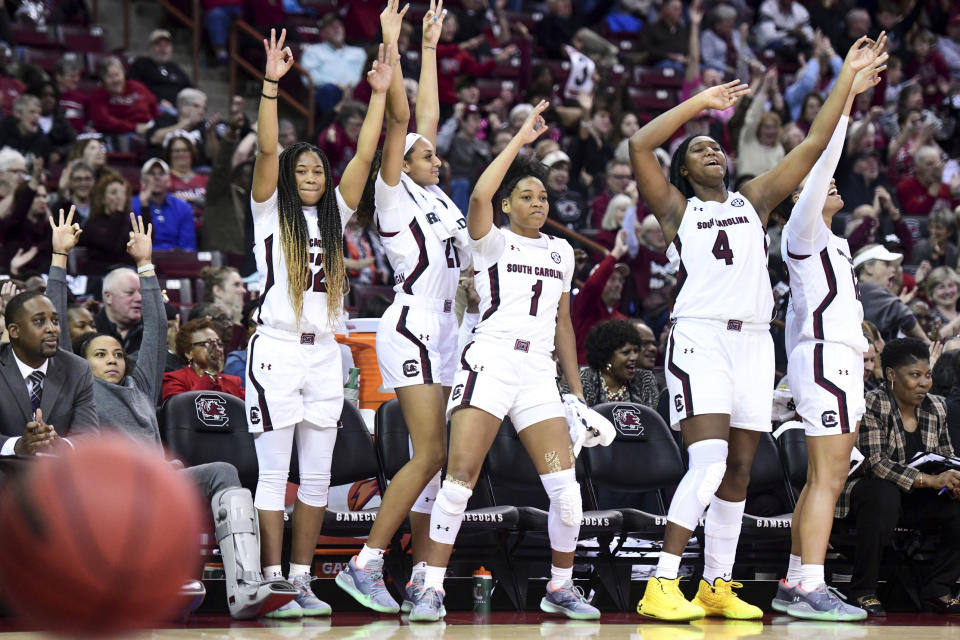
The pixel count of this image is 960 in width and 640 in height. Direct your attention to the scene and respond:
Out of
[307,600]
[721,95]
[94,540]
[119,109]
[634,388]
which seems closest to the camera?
[94,540]

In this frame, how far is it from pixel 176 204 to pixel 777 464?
17.7 feet

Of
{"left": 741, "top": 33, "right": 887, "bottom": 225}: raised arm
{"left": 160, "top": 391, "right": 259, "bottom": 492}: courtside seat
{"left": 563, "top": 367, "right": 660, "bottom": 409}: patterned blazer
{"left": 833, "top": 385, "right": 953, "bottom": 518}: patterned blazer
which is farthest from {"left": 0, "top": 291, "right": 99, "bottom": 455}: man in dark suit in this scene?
{"left": 833, "top": 385, "right": 953, "bottom": 518}: patterned blazer

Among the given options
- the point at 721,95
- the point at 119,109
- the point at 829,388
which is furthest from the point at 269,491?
the point at 119,109

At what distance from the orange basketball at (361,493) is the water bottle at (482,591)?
1082 millimetres

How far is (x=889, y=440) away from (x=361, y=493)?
290 cm

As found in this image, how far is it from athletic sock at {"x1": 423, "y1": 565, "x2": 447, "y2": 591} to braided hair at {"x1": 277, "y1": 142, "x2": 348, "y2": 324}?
1.21 m

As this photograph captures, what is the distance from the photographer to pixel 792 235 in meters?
6.18

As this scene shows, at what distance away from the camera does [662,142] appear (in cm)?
584

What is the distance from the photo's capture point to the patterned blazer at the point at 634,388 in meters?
7.69

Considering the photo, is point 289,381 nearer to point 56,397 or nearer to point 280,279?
point 280,279

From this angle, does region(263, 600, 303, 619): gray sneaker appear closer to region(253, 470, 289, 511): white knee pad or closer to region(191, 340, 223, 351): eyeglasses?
region(253, 470, 289, 511): white knee pad

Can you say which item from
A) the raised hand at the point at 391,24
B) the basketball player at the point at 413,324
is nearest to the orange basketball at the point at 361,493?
the basketball player at the point at 413,324

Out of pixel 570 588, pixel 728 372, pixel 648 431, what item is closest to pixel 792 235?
pixel 728 372

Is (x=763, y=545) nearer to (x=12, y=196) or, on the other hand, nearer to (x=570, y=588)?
(x=570, y=588)
